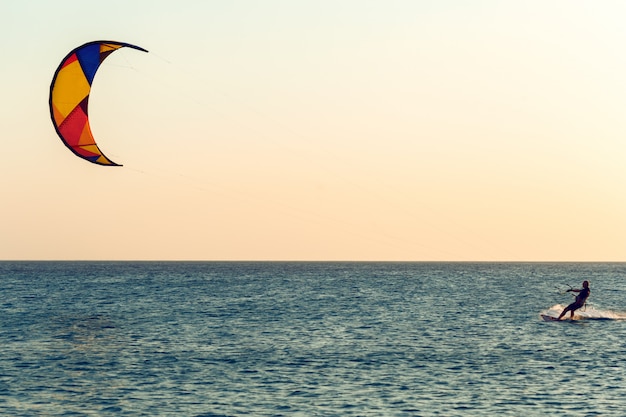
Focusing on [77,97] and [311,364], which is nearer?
[311,364]

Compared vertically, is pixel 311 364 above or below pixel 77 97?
below

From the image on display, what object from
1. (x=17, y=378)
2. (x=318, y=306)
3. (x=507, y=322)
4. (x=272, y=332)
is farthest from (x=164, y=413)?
(x=318, y=306)

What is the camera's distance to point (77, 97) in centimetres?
3641

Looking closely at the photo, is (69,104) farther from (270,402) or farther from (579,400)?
(579,400)

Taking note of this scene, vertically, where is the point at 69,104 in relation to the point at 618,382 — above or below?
above

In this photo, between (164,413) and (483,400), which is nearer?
(164,413)

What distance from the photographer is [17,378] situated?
31.2m

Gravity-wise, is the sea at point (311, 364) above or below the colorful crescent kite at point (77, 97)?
below

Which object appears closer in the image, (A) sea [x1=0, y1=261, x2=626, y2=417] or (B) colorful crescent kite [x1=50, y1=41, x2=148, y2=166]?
(A) sea [x1=0, y1=261, x2=626, y2=417]

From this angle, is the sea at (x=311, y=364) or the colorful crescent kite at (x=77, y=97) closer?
the sea at (x=311, y=364)

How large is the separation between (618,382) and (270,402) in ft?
41.5

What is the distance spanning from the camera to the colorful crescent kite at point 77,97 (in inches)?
1396

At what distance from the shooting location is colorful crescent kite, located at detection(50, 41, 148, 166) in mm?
35469

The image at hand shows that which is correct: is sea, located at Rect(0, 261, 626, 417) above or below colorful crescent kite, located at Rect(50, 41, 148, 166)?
below
